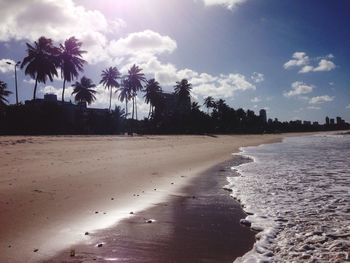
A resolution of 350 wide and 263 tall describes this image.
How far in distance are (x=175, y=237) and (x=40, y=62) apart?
1944 inches

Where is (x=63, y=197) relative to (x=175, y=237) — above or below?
above

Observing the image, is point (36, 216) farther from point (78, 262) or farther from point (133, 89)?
point (133, 89)

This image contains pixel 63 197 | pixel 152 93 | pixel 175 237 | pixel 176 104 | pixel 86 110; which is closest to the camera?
pixel 175 237

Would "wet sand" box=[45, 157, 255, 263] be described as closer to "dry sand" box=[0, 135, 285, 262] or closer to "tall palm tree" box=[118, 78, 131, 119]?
"dry sand" box=[0, 135, 285, 262]

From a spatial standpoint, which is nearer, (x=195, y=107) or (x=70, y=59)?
(x=70, y=59)

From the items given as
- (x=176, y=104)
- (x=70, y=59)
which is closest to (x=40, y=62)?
(x=70, y=59)

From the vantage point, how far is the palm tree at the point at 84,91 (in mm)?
68438

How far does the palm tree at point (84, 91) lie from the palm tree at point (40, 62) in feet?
53.0

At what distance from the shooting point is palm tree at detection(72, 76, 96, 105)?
225 feet

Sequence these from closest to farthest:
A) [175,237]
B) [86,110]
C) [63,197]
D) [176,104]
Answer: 1. [175,237]
2. [63,197]
3. [86,110]
4. [176,104]

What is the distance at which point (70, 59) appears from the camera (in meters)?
55.8

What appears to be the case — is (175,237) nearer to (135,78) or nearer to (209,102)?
(135,78)

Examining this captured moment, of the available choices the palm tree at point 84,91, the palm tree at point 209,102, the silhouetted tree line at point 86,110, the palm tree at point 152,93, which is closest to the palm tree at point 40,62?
the silhouetted tree line at point 86,110

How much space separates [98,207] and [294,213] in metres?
4.05
